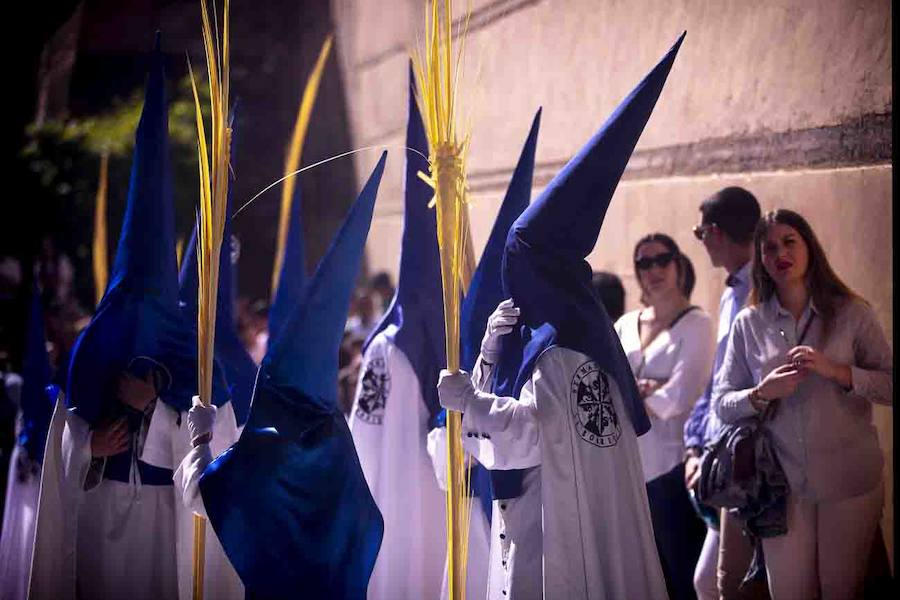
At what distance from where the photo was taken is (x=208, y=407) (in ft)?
13.3

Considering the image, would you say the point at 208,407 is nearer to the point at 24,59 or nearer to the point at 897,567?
the point at 897,567

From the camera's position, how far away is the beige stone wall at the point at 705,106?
448 cm

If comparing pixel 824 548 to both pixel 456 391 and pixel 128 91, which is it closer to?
pixel 456 391

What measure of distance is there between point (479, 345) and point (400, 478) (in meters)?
1.13

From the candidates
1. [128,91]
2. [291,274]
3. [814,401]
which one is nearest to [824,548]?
[814,401]

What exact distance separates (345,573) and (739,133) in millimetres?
2933

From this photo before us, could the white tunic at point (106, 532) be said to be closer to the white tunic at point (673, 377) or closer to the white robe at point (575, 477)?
the white robe at point (575, 477)

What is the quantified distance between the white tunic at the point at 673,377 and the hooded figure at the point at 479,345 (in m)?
0.95

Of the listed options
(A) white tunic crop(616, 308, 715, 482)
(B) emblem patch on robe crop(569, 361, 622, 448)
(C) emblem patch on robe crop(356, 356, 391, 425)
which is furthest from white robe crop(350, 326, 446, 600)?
(B) emblem patch on robe crop(569, 361, 622, 448)

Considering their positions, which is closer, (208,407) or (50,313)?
(208,407)

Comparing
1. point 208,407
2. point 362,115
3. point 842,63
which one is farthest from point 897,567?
point 362,115

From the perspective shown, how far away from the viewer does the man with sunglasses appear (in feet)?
14.6

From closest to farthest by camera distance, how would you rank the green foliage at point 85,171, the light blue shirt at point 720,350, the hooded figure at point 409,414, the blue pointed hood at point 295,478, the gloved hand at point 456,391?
the gloved hand at point 456,391, the blue pointed hood at point 295,478, the light blue shirt at point 720,350, the hooded figure at point 409,414, the green foliage at point 85,171

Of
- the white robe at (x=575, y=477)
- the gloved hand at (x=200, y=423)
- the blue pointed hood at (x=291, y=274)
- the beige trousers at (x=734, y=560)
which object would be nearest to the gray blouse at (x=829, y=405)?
the beige trousers at (x=734, y=560)
